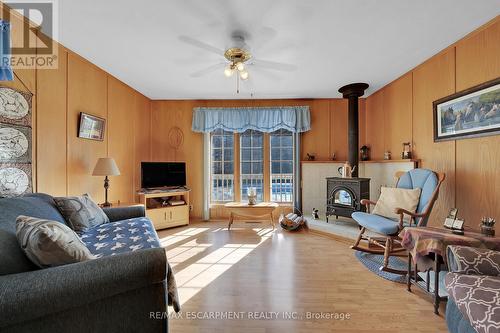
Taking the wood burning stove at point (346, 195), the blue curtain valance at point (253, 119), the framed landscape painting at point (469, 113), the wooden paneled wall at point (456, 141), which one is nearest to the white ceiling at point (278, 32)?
the wooden paneled wall at point (456, 141)

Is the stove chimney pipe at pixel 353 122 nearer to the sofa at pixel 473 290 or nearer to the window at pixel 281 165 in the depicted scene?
the window at pixel 281 165

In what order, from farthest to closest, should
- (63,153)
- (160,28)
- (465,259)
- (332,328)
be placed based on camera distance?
(63,153) → (160,28) → (332,328) → (465,259)

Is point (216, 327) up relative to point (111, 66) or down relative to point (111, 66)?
down

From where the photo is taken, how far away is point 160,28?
82.7 inches

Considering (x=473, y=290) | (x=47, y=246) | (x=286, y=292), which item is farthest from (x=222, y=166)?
(x=473, y=290)

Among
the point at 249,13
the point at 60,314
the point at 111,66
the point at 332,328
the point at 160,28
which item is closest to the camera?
the point at 60,314

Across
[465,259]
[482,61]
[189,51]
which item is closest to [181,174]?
[189,51]

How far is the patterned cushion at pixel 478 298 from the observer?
38.3 inches

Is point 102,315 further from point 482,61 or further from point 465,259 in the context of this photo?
point 482,61

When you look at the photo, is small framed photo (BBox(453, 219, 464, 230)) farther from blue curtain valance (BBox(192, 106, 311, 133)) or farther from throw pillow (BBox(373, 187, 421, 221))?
blue curtain valance (BBox(192, 106, 311, 133))

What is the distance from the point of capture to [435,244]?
159 cm

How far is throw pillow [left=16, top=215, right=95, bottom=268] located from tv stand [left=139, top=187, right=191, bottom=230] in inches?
97.9

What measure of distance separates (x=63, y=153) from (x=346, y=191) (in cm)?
400

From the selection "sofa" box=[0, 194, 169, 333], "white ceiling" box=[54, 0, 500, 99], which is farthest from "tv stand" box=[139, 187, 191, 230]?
"sofa" box=[0, 194, 169, 333]
